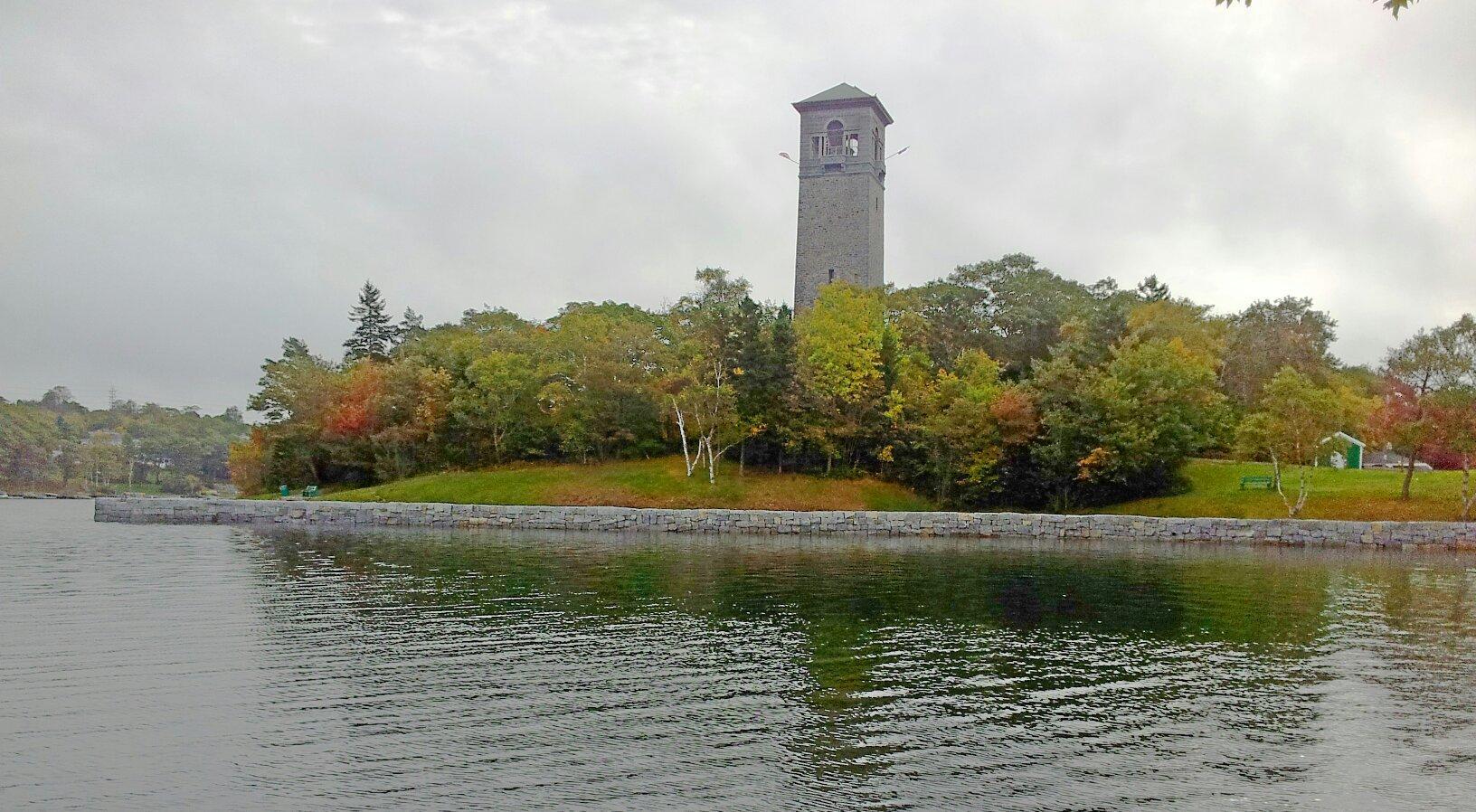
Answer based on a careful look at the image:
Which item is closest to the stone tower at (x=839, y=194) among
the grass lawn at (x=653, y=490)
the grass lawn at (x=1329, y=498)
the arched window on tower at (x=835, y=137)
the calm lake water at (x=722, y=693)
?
the arched window on tower at (x=835, y=137)

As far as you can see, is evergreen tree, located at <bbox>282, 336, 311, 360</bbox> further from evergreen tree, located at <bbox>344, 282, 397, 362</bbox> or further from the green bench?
the green bench

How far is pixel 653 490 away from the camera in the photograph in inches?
2174

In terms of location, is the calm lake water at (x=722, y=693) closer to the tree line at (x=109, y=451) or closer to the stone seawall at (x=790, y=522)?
the stone seawall at (x=790, y=522)

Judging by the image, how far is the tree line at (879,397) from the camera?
5047 centimetres

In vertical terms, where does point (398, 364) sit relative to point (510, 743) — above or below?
above

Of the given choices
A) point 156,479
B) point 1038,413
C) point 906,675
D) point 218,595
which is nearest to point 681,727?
point 906,675

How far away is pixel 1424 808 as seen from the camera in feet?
30.1

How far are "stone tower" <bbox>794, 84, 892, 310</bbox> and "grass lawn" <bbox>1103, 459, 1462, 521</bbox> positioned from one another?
2944 centimetres

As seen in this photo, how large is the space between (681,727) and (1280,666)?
9312 mm

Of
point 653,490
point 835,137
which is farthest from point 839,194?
point 653,490

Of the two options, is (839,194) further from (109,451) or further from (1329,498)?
(109,451)

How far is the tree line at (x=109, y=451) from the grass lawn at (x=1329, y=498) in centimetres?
10926

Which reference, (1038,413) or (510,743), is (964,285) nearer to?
(1038,413)

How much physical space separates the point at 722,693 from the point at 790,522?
3226 cm
